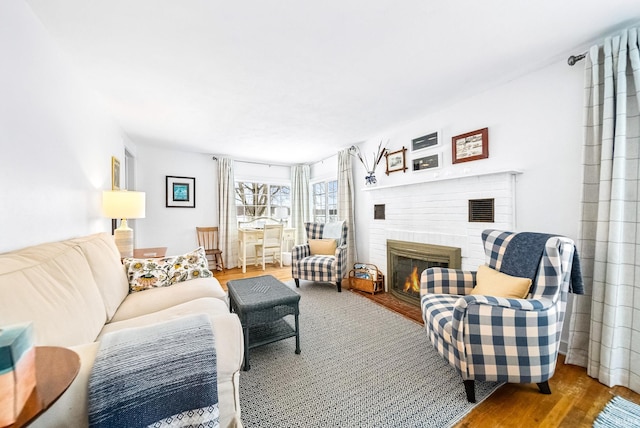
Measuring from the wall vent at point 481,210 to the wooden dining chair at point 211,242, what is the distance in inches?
154

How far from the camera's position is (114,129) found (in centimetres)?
292

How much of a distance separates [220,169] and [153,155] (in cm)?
106

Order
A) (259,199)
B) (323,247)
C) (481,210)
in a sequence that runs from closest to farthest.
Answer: (481,210) → (323,247) → (259,199)

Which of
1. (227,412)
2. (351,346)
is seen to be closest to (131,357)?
(227,412)

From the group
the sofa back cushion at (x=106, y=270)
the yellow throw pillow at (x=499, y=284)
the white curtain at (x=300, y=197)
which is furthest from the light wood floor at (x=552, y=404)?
the white curtain at (x=300, y=197)

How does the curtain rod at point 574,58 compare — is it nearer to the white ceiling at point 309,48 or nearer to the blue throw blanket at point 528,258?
the white ceiling at point 309,48

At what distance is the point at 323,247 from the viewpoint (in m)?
3.83

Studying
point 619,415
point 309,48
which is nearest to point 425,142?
point 309,48

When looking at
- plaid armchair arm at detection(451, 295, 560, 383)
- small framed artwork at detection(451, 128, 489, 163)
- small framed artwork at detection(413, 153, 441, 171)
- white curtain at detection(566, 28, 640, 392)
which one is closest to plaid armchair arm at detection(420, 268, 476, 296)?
plaid armchair arm at detection(451, 295, 560, 383)

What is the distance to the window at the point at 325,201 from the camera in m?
4.92

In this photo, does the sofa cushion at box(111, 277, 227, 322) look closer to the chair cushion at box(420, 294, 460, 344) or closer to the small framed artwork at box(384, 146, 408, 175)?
the chair cushion at box(420, 294, 460, 344)

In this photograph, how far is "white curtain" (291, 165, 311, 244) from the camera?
5.49 m

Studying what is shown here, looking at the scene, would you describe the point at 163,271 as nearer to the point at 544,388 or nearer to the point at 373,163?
the point at 544,388

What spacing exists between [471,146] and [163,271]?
10.2 ft
